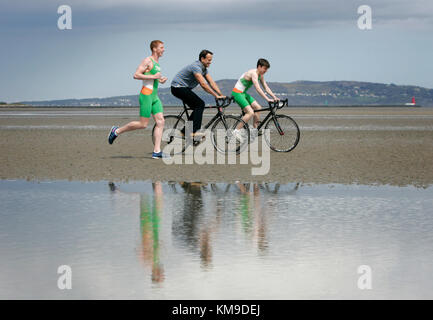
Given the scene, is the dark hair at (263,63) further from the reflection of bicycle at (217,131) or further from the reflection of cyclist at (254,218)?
the reflection of cyclist at (254,218)

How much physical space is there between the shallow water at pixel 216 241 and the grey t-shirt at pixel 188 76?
5121 mm

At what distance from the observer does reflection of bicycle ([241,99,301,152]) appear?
18.2 meters

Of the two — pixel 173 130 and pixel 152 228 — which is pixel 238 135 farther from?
pixel 152 228

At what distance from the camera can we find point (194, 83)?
58.0 ft

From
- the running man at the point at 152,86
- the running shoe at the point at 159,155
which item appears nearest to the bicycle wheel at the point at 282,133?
the running shoe at the point at 159,155

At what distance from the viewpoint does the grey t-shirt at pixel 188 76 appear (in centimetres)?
1741

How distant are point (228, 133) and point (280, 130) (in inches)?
45.7

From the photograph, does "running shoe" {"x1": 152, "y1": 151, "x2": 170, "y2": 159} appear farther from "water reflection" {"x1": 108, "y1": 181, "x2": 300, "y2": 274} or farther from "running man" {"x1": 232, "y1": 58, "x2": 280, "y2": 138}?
"water reflection" {"x1": 108, "y1": 181, "x2": 300, "y2": 274}

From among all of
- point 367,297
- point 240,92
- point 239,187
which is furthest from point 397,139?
point 367,297

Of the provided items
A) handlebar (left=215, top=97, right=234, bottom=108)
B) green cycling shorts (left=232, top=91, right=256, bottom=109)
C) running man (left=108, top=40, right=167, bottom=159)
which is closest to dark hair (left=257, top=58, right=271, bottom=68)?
green cycling shorts (left=232, top=91, right=256, bottom=109)

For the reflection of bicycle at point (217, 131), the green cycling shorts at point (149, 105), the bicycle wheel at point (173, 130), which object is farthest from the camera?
the bicycle wheel at point (173, 130)

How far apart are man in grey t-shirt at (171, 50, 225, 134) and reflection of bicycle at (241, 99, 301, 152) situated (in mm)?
1283

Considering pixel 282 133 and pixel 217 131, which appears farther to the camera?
pixel 282 133

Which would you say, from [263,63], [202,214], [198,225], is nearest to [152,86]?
[263,63]
